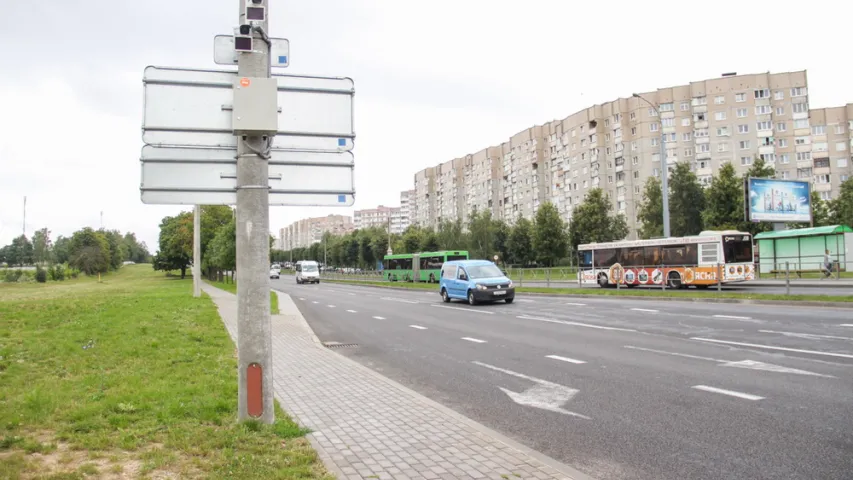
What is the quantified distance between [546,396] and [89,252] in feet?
347

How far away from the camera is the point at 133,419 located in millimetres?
5574

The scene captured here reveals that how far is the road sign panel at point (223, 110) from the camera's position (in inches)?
210

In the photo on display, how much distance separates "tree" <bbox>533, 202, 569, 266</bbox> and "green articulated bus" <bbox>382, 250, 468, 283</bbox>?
17620 mm

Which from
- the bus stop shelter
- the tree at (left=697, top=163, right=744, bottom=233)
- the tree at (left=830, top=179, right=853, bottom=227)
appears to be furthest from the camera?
the tree at (left=830, top=179, right=853, bottom=227)

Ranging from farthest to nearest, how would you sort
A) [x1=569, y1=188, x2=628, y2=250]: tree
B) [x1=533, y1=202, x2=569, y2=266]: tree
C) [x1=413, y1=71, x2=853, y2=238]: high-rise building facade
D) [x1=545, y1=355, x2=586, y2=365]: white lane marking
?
[x1=413, y1=71, x2=853, y2=238]: high-rise building facade, [x1=533, y1=202, x2=569, y2=266]: tree, [x1=569, y1=188, x2=628, y2=250]: tree, [x1=545, y1=355, x2=586, y2=365]: white lane marking

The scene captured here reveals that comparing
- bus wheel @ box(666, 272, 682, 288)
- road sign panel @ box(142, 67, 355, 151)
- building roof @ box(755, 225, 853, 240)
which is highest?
road sign panel @ box(142, 67, 355, 151)

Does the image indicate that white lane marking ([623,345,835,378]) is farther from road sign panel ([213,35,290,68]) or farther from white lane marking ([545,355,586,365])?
road sign panel ([213,35,290,68])

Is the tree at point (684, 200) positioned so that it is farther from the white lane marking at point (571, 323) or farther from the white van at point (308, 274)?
the white lane marking at point (571, 323)

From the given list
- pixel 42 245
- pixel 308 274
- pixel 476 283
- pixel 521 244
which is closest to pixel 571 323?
pixel 476 283

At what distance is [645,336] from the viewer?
39.9ft

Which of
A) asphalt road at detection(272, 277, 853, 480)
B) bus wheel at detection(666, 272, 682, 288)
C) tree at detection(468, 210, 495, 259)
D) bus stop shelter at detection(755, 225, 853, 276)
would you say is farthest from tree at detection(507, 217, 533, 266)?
asphalt road at detection(272, 277, 853, 480)

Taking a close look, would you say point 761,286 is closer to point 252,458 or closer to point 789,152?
point 252,458

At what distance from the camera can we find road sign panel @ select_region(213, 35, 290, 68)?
542 cm

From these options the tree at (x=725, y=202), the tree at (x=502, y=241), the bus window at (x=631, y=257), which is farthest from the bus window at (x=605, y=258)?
the tree at (x=502, y=241)
